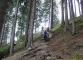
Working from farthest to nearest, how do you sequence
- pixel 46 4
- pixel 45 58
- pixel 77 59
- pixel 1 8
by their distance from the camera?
pixel 46 4 < pixel 45 58 < pixel 77 59 < pixel 1 8

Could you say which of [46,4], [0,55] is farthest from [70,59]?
[46,4]

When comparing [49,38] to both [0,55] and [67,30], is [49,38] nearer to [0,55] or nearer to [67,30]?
[67,30]

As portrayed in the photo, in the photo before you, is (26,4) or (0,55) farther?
(26,4)

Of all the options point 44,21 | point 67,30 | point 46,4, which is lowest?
point 67,30

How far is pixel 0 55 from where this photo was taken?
20.1 m

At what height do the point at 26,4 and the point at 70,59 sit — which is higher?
the point at 26,4

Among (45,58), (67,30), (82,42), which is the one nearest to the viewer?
(45,58)

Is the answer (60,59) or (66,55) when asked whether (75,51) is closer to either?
(66,55)

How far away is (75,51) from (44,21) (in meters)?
37.1

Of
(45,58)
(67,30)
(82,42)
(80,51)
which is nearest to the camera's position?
(45,58)

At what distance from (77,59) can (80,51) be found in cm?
213

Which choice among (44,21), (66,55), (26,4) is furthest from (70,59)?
(44,21)

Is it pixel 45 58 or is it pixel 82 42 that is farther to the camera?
pixel 82 42

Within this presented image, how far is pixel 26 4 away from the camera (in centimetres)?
2241
